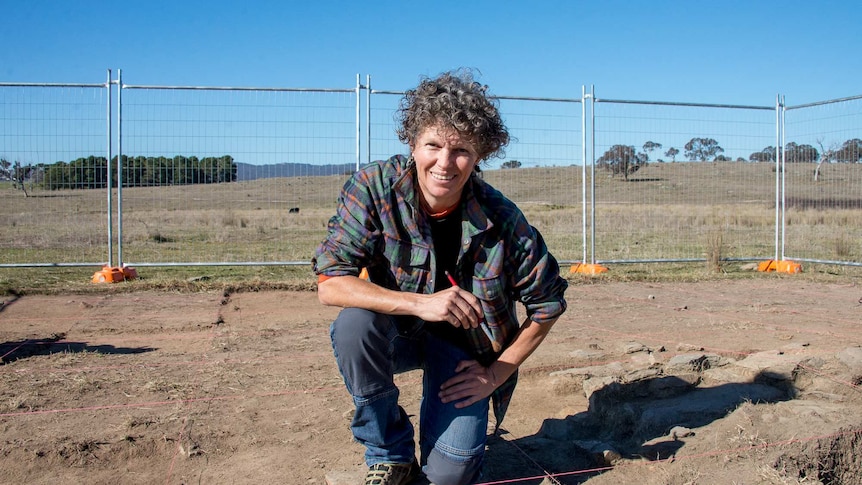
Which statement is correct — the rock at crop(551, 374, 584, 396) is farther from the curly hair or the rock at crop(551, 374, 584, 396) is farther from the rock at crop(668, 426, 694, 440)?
the curly hair

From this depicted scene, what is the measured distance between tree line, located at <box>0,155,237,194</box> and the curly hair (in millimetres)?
6266

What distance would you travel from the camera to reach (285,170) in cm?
873

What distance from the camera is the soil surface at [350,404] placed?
2904mm

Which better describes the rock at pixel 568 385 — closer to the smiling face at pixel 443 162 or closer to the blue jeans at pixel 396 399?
the blue jeans at pixel 396 399

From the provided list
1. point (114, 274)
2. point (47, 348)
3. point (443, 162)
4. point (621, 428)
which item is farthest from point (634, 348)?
point (114, 274)

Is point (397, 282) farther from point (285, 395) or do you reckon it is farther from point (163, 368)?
point (163, 368)

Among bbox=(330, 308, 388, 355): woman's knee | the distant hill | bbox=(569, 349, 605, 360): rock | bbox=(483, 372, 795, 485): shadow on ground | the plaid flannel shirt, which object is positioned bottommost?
bbox=(483, 372, 795, 485): shadow on ground

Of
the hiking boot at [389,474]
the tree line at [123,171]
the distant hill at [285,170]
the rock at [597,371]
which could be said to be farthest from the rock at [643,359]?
the tree line at [123,171]

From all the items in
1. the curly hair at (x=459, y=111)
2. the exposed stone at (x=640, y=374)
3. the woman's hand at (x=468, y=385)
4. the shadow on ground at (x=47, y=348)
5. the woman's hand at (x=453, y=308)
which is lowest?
the shadow on ground at (x=47, y=348)

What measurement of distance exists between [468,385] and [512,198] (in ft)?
27.4

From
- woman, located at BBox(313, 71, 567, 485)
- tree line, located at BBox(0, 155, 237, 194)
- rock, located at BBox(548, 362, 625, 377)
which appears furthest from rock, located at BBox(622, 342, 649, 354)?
tree line, located at BBox(0, 155, 237, 194)

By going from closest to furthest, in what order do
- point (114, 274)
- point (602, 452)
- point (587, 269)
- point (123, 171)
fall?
point (602, 452) → point (114, 274) → point (123, 171) → point (587, 269)

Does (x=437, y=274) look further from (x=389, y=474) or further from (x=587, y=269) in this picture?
(x=587, y=269)

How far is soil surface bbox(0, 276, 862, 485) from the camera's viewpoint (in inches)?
114
